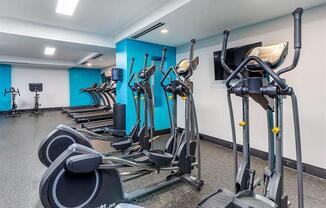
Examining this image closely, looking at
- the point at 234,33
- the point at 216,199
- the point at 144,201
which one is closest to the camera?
the point at 216,199

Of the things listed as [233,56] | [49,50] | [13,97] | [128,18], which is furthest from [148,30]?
[13,97]

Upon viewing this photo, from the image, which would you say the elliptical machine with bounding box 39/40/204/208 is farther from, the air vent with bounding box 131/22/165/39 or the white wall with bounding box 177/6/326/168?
the air vent with bounding box 131/22/165/39

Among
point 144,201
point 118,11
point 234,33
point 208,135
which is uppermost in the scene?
point 118,11

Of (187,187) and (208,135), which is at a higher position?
(208,135)

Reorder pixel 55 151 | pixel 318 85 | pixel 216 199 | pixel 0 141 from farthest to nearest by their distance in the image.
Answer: pixel 0 141
pixel 318 85
pixel 55 151
pixel 216 199

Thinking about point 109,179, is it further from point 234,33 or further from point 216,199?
point 234,33

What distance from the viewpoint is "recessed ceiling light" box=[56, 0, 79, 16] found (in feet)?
10.5

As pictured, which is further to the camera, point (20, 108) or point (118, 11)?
point (20, 108)

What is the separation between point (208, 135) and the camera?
4.63 meters

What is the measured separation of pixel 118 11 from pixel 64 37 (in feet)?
6.15

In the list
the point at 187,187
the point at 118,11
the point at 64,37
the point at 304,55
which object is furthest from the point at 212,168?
the point at 64,37

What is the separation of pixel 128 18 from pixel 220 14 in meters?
1.86

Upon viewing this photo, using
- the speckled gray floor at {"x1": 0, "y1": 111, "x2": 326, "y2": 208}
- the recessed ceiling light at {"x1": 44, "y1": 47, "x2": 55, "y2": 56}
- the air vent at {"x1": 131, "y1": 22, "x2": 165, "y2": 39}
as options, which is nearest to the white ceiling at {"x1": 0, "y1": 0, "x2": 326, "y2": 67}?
the air vent at {"x1": 131, "y1": 22, "x2": 165, "y2": 39}

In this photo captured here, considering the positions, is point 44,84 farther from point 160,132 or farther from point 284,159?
point 284,159
